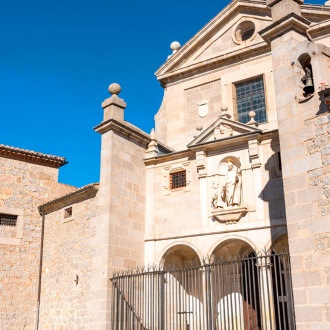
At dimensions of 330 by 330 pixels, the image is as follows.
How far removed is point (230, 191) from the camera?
11398mm

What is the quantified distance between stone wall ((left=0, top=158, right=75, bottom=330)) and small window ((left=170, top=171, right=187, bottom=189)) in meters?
5.85

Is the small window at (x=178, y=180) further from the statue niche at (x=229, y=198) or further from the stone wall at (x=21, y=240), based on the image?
the stone wall at (x=21, y=240)

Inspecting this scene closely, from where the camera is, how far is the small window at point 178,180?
12.7 m

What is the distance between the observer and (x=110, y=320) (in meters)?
10.9

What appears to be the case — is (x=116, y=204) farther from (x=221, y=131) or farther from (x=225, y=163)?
(x=221, y=131)

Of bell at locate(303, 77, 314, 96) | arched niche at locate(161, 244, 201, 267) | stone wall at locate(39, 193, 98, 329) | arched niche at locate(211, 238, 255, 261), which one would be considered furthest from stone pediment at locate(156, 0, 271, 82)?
bell at locate(303, 77, 314, 96)

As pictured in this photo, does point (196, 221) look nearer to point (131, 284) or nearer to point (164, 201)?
point (164, 201)

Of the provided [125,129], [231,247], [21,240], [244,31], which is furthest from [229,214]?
[21,240]

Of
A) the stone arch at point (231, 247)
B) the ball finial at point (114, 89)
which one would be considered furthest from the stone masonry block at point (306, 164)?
the ball finial at point (114, 89)

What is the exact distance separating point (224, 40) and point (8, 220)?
9598 millimetres

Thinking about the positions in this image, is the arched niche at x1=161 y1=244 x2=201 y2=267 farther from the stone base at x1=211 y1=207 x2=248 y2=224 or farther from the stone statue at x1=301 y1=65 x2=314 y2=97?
the stone statue at x1=301 y1=65 x2=314 y2=97

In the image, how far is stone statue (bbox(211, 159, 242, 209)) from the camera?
1134 cm

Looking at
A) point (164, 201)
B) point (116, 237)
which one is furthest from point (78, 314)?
point (164, 201)

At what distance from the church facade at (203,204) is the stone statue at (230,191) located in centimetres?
3
